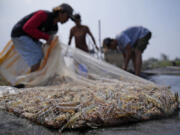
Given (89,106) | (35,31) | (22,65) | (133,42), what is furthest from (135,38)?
(89,106)

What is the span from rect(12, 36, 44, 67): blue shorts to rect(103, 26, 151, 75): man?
1430mm

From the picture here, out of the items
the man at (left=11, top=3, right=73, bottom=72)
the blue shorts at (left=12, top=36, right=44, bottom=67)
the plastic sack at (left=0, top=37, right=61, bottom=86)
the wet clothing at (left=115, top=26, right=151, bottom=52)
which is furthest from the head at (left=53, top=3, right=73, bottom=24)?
the wet clothing at (left=115, top=26, right=151, bottom=52)

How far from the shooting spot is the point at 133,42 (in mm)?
3771

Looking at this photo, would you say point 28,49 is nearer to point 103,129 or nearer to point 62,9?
point 62,9

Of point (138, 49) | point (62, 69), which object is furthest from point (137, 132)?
point (138, 49)

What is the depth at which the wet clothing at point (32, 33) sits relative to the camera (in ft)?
8.72

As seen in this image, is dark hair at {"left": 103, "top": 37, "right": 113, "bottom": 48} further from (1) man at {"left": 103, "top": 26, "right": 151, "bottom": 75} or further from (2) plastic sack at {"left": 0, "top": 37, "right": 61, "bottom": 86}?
(2) plastic sack at {"left": 0, "top": 37, "right": 61, "bottom": 86}

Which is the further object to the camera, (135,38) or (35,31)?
(135,38)

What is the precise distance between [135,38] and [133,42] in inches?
3.6

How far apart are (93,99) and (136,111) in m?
0.35

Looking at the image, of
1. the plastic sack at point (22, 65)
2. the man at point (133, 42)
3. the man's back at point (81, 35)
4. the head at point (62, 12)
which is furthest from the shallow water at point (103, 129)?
the man's back at point (81, 35)

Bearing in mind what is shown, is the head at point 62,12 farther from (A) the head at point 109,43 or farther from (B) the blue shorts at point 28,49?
(A) the head at point 109,43

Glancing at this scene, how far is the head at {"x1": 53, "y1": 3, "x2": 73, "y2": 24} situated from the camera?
2.76 m

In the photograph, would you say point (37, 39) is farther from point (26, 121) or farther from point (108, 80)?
point (26, 121)
